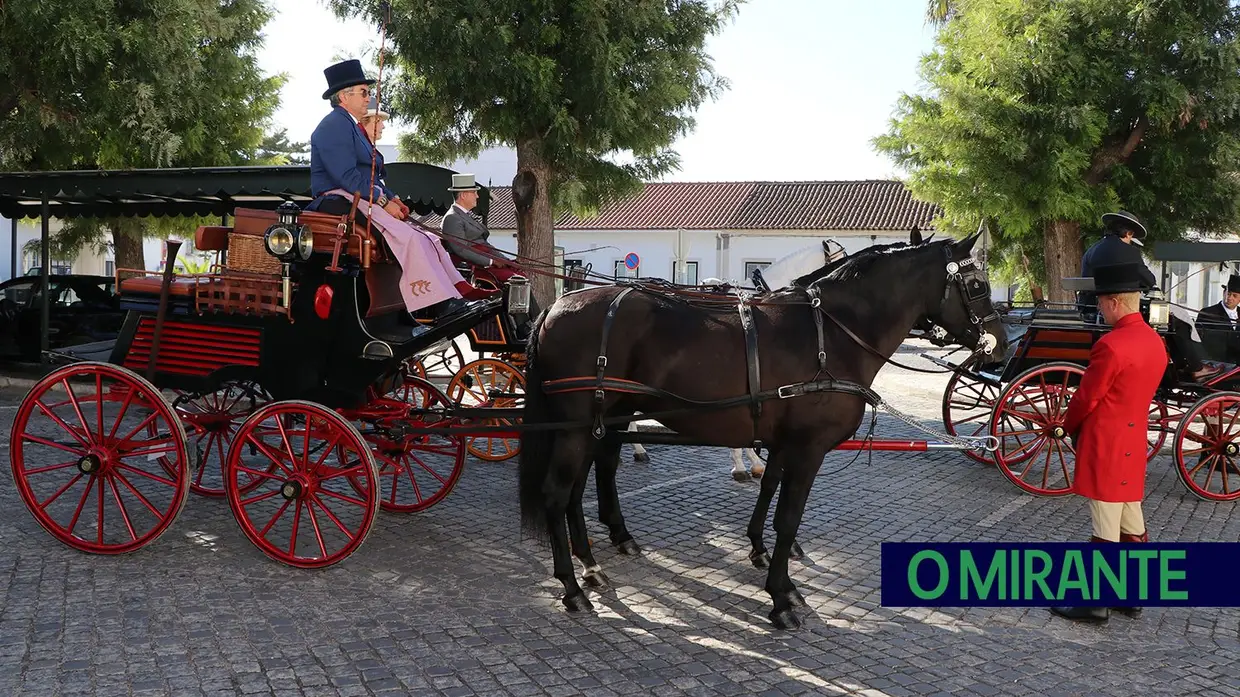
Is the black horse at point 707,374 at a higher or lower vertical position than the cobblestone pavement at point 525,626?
higher

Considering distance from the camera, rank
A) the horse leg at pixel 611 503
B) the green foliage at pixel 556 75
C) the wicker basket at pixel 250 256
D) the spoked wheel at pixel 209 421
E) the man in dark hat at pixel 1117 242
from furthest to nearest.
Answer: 1. the green foliage at pixel 556 75
2. the man in dark hat at pixel 1117 242
3. the spoked wheel at pixel 209 421
4. the horse leg at pixel 611 503
5. the wicker basket at pixel 250 256

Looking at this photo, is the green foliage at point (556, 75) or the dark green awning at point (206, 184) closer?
the dark green awning at point (206, 184)

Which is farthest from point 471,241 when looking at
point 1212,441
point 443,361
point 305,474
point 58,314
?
point 58,314

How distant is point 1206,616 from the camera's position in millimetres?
4965

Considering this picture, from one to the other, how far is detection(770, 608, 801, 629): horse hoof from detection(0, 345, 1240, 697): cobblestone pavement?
0.05m

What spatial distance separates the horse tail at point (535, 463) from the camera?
4.98 m

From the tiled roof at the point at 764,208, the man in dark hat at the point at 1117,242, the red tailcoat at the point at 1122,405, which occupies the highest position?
the tiled roof at the point at 764,208

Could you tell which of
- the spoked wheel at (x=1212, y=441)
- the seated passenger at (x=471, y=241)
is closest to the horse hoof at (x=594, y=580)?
the seated passenger at (x=471, y=241)

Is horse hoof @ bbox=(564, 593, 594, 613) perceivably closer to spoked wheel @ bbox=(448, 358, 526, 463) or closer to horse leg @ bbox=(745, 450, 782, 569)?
horse leg @ bbox=(745, 450, 782, 569)

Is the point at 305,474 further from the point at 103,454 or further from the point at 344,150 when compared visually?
the point at 344,150

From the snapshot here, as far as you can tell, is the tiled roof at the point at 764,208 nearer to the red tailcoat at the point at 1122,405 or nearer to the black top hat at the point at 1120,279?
the black top hat at the point at 1120,279

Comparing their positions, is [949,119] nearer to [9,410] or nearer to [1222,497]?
[1222,497]

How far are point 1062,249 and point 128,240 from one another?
51.4 ft

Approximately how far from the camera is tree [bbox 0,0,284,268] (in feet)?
40.1
